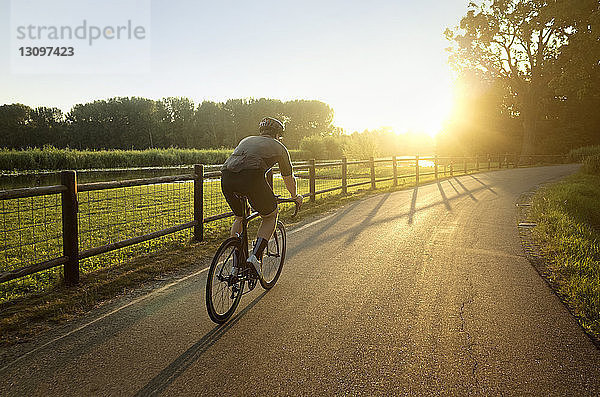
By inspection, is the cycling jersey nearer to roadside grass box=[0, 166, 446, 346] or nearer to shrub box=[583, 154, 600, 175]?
roadside grass box=[0, 166, 446, 346]

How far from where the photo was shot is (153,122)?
3629 inches

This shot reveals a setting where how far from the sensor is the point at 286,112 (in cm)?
10806

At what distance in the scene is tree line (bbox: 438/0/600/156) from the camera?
20156 millimetres

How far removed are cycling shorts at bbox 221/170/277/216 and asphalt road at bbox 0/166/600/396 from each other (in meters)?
1.06

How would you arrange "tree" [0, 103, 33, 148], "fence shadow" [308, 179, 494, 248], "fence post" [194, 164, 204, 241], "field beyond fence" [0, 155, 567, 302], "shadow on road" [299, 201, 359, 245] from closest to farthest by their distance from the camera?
"field beyond fence" [0, 155, 567, 302] < "fence post" [194, 164, 204, 241] < "shadow on road" [299, 201, 359, 245] < "fence shadow" [308, 179, 494, 248] < "tree" [0, 103, 33, 148]

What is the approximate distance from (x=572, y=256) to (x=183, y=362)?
569 centimetres

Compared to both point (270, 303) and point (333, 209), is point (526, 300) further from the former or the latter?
point (333, 209)

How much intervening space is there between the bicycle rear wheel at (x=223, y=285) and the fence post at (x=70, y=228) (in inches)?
91.7

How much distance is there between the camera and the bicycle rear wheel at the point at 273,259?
5121mm

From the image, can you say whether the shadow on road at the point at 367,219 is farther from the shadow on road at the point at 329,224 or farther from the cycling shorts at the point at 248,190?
the cycling shorts at the point at 248,190

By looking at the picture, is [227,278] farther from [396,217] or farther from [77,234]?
[396,217]

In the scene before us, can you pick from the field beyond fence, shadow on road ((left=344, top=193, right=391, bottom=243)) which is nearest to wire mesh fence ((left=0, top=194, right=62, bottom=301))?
the field beyond fence

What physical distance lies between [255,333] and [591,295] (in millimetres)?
3610

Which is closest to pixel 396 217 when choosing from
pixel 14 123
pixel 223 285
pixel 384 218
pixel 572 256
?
pixel 384 218
